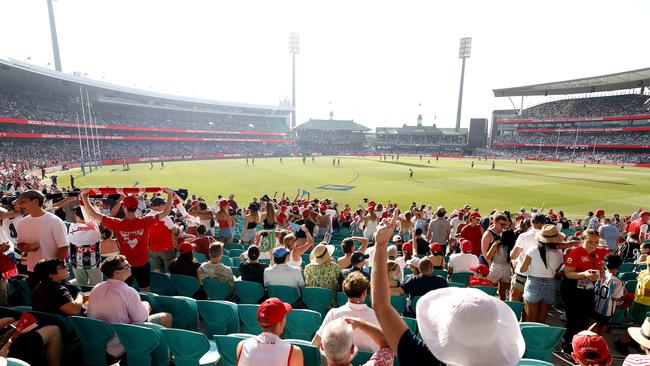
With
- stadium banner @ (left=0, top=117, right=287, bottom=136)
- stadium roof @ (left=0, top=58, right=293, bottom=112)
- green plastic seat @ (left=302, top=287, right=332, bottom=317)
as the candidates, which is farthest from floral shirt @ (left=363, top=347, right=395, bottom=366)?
stadium banner @ (left=0, top=117, right=287, bottom=136)

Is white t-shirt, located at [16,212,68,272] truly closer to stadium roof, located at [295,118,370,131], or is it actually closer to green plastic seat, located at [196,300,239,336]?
green plastic seat, located at [196,300,239,336]

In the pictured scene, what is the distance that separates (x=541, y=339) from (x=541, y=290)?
1.49 metres

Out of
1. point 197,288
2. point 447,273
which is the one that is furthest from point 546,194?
point 197,288

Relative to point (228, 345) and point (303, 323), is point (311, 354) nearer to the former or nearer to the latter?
point (228, 345)

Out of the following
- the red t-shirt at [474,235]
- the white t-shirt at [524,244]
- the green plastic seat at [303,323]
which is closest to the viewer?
the green plastic seat at [303,323]

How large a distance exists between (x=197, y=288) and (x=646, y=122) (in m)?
96.2

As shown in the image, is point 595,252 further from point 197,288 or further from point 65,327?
point 65,327

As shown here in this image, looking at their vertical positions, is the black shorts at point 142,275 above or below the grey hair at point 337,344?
below

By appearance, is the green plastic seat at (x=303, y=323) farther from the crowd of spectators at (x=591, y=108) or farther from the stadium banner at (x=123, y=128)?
the crowd of spectators at (x=591, y=108)

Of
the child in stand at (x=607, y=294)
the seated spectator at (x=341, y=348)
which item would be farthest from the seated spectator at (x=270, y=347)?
the child in stand at (x=607, y=294)

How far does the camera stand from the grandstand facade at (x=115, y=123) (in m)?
53.1

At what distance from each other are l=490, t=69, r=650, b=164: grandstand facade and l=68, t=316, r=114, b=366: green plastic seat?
292ft

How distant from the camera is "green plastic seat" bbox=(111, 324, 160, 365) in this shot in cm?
372

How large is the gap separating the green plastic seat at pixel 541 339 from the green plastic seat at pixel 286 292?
316 cm
